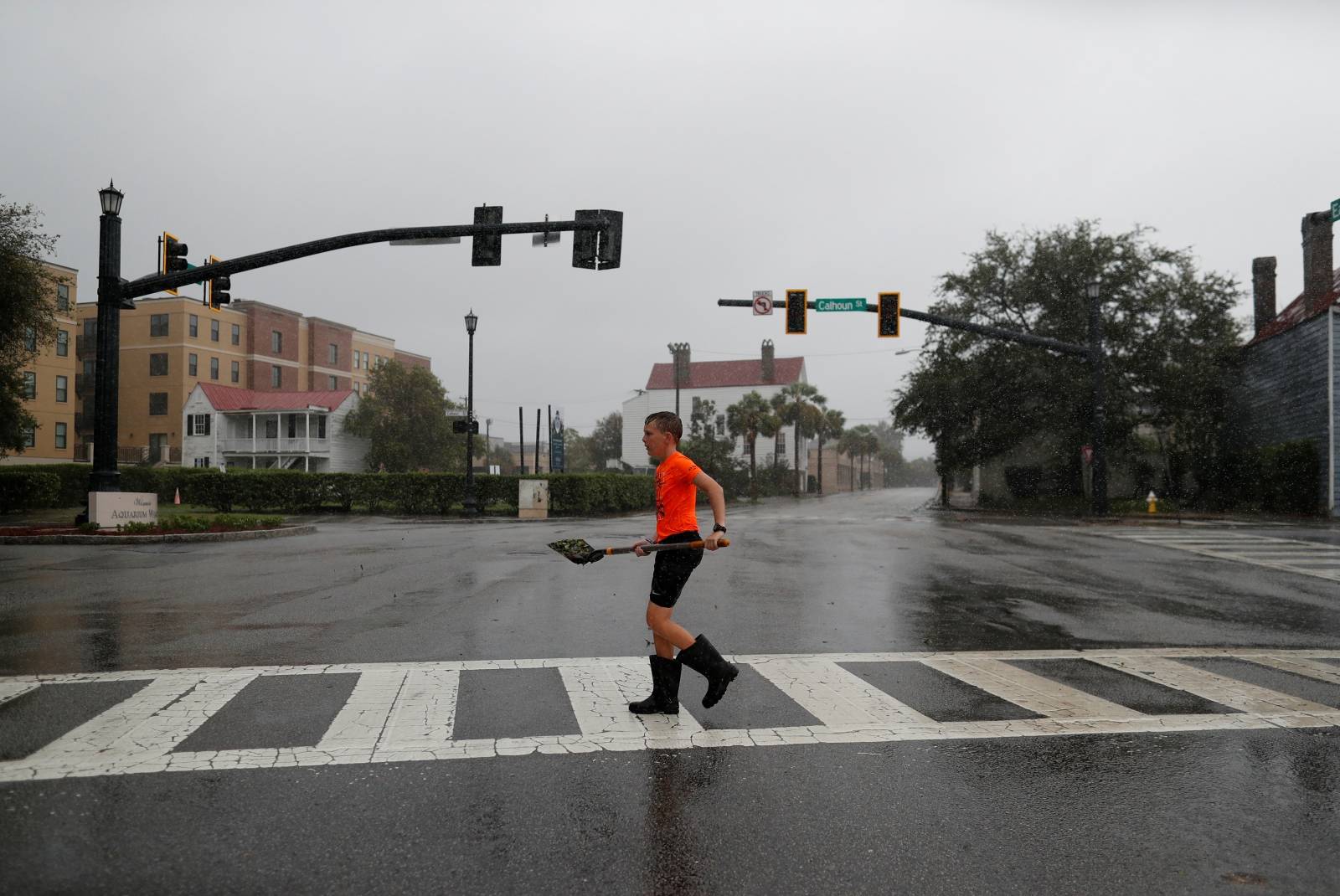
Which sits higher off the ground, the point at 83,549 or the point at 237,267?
the point at 237,267

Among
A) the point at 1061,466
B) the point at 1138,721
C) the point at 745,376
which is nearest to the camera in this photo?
the point at 1138,721

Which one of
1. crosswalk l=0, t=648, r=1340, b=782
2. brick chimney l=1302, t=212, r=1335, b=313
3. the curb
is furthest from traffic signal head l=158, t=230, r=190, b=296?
brick chimney l=1302, t=212, r=1335, b=313

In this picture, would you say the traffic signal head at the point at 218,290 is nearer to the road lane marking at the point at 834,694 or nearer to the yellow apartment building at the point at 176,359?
the road lane marking at the point at 834,694

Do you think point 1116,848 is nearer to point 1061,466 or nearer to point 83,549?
point 83,549

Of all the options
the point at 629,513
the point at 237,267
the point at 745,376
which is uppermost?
the point at 745,376

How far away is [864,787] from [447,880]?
185 cm

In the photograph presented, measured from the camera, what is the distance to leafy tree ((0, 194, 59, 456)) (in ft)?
74.5

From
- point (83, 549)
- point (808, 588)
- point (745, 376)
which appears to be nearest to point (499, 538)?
point (83, 549)

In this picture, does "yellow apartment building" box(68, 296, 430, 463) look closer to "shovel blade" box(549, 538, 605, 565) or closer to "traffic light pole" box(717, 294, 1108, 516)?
"traffic light pole" box(717, 294, 1108, 516)

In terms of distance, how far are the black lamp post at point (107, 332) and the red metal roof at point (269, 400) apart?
3820 cm

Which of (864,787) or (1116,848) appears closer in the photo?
(1116,848)

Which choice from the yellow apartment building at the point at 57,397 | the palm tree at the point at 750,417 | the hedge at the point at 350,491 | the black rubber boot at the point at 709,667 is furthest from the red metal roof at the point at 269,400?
the black rubber boot at the point at 709,667

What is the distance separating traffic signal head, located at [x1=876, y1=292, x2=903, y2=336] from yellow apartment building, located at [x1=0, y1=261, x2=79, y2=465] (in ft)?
149

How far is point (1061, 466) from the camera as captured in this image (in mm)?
39375
